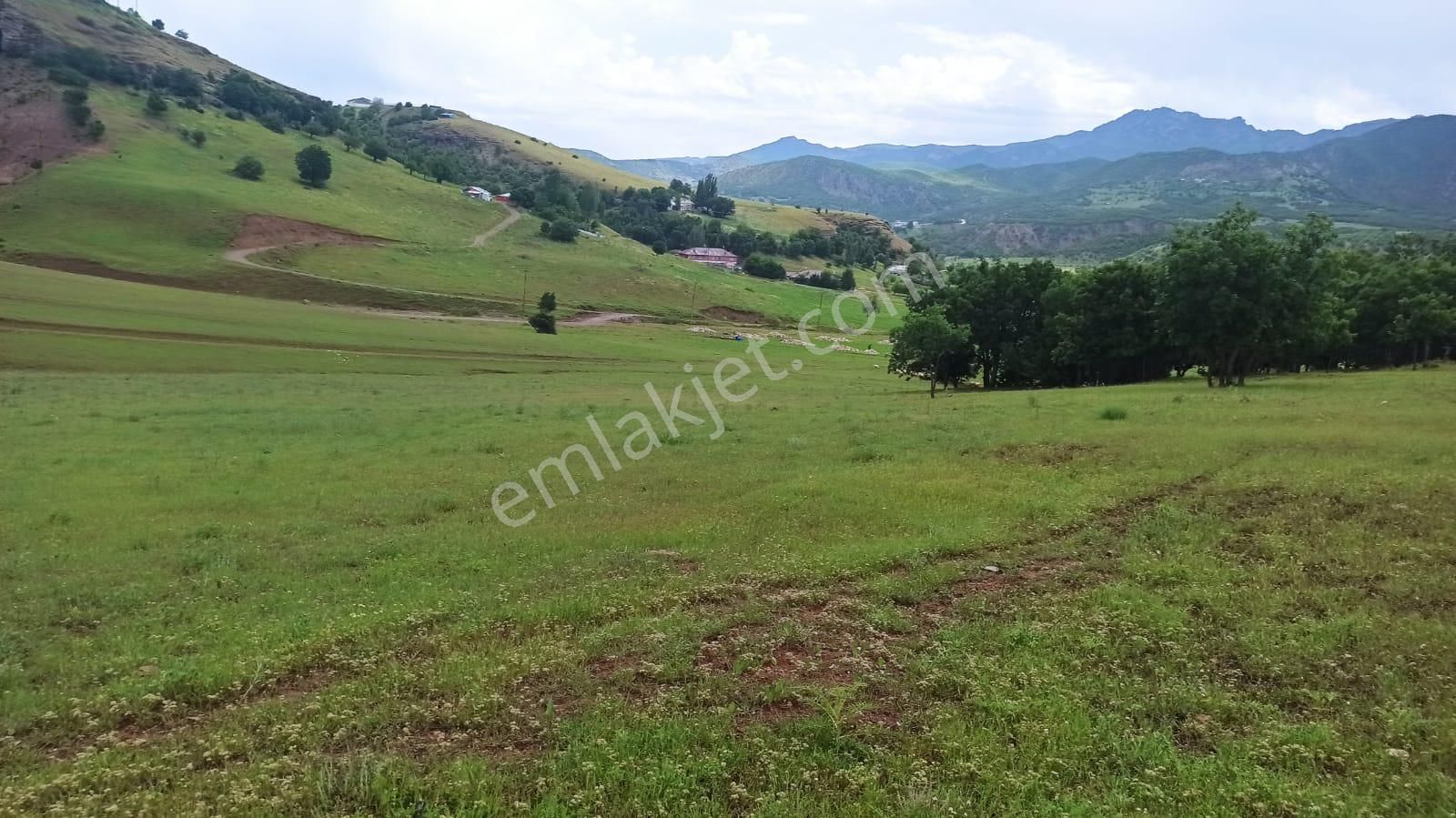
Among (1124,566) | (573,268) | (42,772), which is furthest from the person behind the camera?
(573,268)

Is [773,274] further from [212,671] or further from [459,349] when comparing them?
[212,671]

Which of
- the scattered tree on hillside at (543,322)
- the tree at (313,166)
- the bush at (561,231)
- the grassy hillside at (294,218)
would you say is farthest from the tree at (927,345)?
the tree at (313,166)

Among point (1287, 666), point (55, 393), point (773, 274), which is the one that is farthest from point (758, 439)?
point (773, 274)

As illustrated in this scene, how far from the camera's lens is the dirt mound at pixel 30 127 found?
127m

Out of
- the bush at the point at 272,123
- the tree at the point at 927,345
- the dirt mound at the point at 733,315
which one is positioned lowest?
the dirt mound at the point at 733,315

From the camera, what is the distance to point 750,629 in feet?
35.7

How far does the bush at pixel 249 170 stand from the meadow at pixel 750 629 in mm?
140652

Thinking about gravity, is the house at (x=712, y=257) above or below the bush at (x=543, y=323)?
above

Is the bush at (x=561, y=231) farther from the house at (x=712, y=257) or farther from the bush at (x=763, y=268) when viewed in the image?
the bush at (x=763, y=268)

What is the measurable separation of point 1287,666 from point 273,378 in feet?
172

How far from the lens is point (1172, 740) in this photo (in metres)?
7.92

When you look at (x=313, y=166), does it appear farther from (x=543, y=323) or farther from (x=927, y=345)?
(x=927, y=345)

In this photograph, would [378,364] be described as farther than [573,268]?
No

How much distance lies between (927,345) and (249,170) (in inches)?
5462
